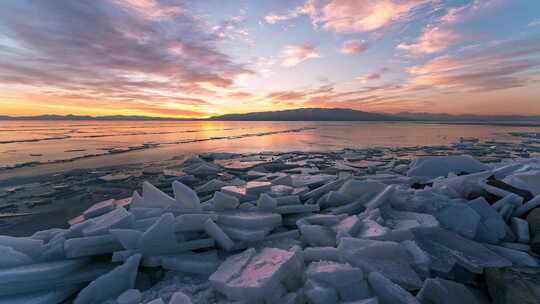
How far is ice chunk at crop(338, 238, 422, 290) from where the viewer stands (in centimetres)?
193

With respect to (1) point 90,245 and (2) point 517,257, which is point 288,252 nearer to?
(1) point 90,245

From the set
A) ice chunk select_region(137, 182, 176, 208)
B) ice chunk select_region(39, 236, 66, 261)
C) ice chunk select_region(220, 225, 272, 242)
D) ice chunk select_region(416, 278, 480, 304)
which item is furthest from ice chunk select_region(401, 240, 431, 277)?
ice chunk select_region(39, 236, 66, 261)

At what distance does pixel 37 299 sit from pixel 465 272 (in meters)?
3.33

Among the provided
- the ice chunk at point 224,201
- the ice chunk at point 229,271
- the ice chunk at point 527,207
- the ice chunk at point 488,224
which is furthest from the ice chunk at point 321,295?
the ice chunk at point 527,207

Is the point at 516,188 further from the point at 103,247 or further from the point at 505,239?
the point at 103,247

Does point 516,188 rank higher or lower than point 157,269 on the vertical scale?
higher

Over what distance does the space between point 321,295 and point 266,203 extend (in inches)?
55.2

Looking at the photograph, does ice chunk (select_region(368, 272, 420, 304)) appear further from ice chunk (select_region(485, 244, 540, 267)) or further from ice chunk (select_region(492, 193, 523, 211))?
ice chunk (select_region(492, 193, 523, 211))

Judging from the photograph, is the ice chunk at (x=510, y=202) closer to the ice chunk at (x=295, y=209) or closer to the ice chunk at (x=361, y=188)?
the ice chunk at (x=361, y=188)

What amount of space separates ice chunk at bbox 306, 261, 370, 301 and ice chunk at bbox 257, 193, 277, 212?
1.19m

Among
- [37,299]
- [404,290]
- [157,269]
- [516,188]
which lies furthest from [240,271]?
[516,188]

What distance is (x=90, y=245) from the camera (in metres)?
2.22

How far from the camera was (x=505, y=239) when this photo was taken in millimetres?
2715

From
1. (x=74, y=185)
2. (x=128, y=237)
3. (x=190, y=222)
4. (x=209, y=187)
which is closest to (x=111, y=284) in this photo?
(x=128, y=237)
